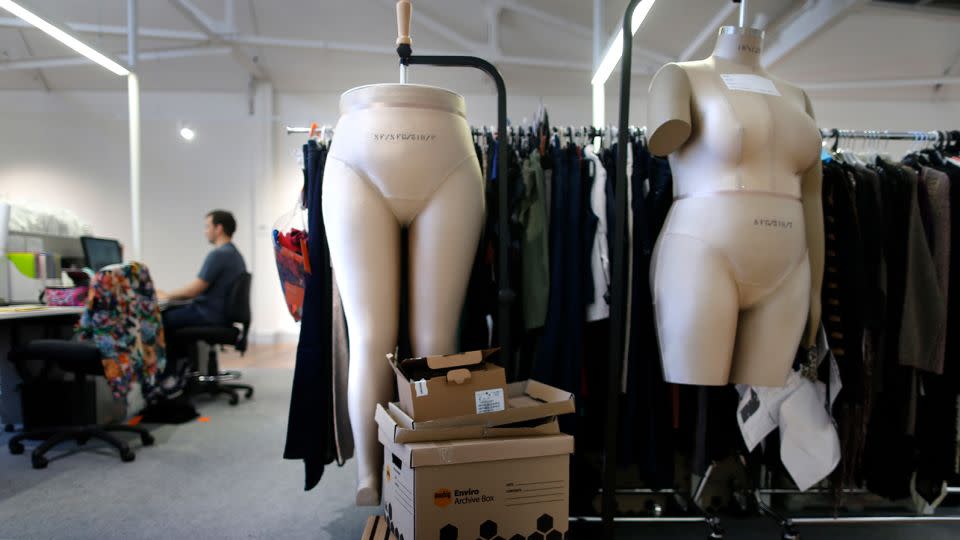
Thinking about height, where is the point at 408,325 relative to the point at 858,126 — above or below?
below

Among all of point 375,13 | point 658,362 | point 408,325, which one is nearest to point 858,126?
point 375,13

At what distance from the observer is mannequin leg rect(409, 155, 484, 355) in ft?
4.71

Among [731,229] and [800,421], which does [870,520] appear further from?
[731,229]

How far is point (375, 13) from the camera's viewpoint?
564 cm

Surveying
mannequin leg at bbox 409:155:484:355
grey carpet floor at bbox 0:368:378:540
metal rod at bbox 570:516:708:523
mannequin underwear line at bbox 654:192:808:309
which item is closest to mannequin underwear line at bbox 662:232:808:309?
mannequin underwear line at bbox 654:192:808:309

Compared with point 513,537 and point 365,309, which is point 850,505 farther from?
point 365,309

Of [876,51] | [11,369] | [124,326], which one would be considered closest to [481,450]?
[124,326]

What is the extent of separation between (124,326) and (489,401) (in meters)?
2.45

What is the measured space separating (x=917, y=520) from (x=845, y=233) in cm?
116

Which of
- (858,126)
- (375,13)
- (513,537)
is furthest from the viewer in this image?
(858,126)

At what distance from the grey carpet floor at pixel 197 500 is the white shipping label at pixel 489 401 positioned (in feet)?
3.12

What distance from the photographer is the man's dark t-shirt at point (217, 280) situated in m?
3.81

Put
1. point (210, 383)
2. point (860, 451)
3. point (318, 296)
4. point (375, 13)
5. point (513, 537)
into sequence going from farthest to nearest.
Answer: point (375, 13)
point (210, 383)
point (860, 451)
point (318, 296)
point (513, 537)

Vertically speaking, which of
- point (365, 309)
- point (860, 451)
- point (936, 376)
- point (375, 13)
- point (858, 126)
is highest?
point (375, 13)
